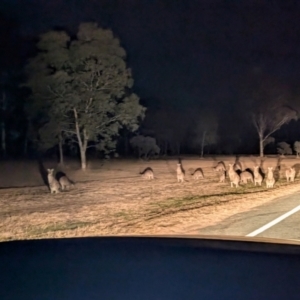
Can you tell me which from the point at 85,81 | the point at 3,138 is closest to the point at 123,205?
the point at 85,81

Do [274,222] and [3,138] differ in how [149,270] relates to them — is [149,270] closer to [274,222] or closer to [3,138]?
[274,222]

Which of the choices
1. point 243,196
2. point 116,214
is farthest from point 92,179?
point 116,214

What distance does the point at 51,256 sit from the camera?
6.55 m

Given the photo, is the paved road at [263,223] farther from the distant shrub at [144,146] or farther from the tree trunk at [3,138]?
the tree trunk at [3,138]

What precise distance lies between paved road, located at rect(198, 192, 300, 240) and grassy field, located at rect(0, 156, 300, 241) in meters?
0.49

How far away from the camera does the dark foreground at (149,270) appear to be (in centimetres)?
495

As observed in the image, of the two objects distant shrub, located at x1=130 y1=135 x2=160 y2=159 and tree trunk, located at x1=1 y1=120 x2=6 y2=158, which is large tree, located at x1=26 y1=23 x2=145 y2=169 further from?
tree trunk, located at x1=1 y1=120 x2=6 y2=158

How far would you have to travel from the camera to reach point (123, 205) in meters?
19.6

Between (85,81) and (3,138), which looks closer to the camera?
A: (85,81)

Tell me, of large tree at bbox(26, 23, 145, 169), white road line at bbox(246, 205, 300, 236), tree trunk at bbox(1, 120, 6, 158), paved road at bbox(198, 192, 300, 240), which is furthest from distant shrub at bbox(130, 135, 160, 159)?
white road line at bbox(246, 205, 300, 236)

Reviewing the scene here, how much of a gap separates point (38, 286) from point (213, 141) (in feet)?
206

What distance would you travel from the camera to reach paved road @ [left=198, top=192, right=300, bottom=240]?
13.0m

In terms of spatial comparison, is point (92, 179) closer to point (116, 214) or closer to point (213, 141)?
point (116, 214)

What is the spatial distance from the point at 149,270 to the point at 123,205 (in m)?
13.9
